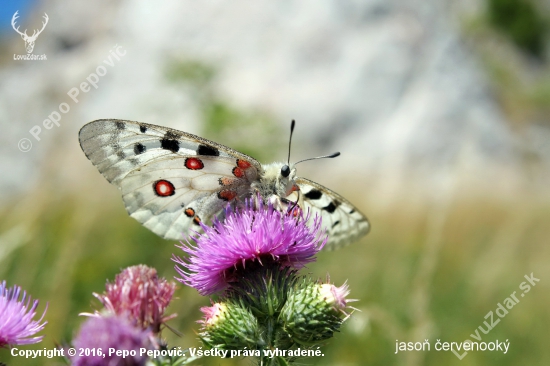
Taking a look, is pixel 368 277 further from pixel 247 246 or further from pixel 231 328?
pixel 231 328

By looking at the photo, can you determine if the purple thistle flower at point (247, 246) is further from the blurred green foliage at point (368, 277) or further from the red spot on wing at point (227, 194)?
the blurred green foliage at point (368, 277)

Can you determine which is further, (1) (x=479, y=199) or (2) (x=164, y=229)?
(1) (x=479, y=199)

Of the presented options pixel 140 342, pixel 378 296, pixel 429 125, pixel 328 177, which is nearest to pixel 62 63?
pixel 328 177

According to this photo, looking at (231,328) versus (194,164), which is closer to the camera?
(231,328)

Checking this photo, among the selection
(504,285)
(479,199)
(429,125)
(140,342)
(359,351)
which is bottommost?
(140,342)

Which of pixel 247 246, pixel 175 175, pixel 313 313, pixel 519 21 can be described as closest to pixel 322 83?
pixel 175 175

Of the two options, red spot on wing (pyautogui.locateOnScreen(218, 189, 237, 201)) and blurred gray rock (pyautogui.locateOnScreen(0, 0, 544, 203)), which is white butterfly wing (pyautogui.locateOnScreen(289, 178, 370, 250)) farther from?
blurred gray rock (pyautogui.locateOnScreen(0, 0, 544, 203))

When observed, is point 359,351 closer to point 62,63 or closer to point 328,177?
point 328,177
